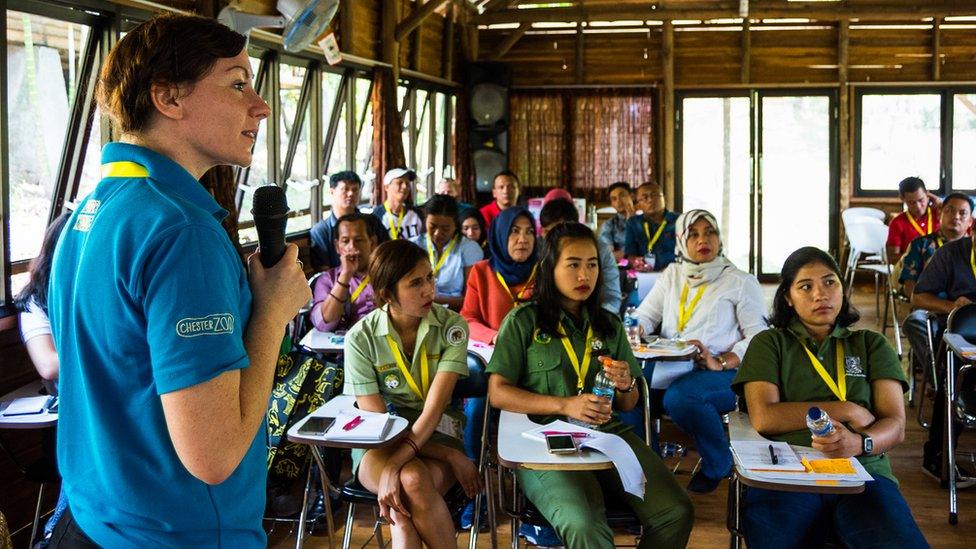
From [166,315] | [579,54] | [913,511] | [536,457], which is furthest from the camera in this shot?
[579,54]

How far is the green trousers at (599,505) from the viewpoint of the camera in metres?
2.92

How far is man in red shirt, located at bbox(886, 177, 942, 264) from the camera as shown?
8586mm

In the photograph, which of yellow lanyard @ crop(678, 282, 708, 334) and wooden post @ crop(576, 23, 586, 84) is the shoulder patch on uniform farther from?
wooden post @ crop(576, 23, 586, 84)

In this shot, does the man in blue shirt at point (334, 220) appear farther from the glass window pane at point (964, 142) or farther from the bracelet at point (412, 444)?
the glass window pane at point (964, 142)

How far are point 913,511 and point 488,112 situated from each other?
8.55 meters

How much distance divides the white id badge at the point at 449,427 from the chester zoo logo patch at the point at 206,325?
7.37 feet

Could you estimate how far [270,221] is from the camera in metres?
1.41

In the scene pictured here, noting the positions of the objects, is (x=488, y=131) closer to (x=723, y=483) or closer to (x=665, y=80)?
(x=665, y=80)

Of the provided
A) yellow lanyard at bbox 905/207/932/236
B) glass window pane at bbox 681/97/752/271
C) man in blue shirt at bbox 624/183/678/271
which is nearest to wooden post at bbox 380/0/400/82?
man in blue shirt at bbox 624/183/678/271

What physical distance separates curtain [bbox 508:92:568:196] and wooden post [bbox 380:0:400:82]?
3.33 metres

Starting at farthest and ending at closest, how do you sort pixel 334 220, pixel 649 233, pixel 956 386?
pixel 649 233 → pixel 334 220 → pixel 956 386

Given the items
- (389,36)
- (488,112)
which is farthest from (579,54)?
(389,36)

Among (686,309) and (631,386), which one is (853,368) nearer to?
(631,386)

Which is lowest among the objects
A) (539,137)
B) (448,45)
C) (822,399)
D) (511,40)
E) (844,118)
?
(822,399)
